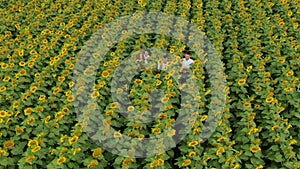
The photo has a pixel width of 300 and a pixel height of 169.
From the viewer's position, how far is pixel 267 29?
9.17 metres

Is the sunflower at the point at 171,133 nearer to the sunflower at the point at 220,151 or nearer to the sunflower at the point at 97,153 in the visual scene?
the sunflower at the point at 220,151

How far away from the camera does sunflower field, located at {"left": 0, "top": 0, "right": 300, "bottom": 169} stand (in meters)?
5.35

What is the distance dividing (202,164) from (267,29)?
5.15 m

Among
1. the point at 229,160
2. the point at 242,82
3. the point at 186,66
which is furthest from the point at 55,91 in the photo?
the point at 242,82

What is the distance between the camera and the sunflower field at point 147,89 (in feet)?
17.6

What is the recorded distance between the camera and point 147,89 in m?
6.54

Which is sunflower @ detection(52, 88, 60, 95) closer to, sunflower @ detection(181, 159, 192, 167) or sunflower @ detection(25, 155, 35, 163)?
sunflower @ detection(25, 155, 35, 163)

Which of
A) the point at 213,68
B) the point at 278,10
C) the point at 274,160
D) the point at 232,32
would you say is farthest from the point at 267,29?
the point at 274,160

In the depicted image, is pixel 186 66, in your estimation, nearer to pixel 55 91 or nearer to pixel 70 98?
pixel 70 98

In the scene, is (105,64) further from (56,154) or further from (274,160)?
(274,160)

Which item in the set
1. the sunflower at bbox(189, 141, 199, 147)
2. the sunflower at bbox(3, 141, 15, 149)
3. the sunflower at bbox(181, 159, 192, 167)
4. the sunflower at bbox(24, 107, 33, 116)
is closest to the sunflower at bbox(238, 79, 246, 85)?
the sunflower at bbox(189, 141, 199, 147)

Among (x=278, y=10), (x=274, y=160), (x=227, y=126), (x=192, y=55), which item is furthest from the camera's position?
(x=278, y=10)

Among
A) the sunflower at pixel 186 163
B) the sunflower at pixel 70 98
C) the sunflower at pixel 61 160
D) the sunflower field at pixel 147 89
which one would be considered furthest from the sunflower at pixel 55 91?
the sunflower at pixel 186 163

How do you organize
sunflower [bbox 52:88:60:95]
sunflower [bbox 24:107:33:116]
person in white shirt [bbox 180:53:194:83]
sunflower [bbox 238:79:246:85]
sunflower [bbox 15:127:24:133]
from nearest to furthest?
sunflower [bbox 15:127:24:133]
sunflower [bbox 24:107:33:116]
sunflower [bbox 52:88:60:95]
sunflower [bbox 238:79:246:85]
person in white shirt [bbox 180:53:194:83]
